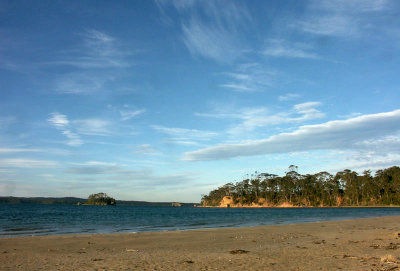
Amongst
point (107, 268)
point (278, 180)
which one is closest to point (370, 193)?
point (278, 180)

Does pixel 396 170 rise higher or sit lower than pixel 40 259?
higher

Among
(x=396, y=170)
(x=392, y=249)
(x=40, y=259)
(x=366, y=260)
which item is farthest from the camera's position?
(x=396, y=170)

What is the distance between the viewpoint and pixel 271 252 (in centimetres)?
1622

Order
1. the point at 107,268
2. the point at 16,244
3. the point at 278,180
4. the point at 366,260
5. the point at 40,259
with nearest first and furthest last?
1. the point at 107,268
2. the point at 366,260
3. the point at 40,259
4. the point at 16,244
5. the point at 278,180

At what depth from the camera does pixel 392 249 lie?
53.1ft

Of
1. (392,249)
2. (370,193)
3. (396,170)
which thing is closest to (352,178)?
(370,193)

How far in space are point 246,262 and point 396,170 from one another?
16893cm

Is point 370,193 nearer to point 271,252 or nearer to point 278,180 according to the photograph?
point 278,180

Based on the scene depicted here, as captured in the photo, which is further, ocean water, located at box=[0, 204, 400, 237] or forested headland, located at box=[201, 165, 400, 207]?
forested headland, located at box=[201, 165, 400, 207]

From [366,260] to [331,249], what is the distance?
399 cm

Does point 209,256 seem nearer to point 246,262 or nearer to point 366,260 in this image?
point 246,262

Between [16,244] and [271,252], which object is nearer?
[271,252]

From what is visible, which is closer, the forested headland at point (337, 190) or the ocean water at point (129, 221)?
the ocean water at point (129, 221)

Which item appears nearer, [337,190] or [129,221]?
[129,221]
